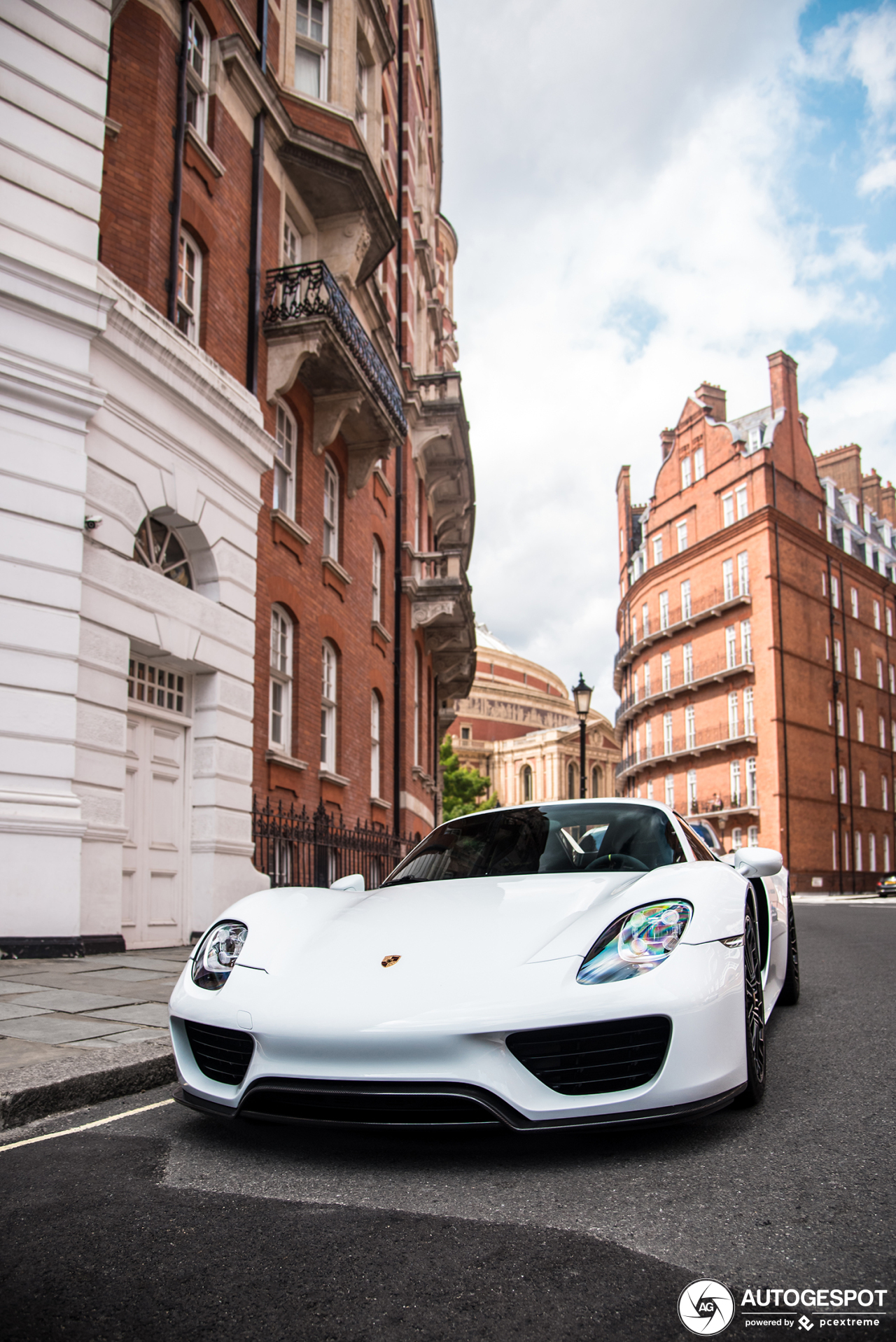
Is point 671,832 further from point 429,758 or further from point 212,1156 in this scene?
point 429,758

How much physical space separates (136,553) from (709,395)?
143ft

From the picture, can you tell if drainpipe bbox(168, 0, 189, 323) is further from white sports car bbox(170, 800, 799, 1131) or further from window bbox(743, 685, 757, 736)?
window bbox(743, 685, 757, 736)

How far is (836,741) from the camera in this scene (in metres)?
47.0

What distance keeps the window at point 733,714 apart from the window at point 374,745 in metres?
28.0

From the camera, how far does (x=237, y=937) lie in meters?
3.65

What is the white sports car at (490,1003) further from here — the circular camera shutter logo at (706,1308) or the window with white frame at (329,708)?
the window with white frame at (329,708)

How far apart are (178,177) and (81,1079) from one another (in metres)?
10.2

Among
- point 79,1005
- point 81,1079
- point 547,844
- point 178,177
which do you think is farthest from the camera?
point 178,177

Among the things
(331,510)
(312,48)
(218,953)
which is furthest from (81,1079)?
(312,48)

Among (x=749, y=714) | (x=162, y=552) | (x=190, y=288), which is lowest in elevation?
(x=162, y=552)

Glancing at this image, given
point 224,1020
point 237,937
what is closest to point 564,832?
point 237,937

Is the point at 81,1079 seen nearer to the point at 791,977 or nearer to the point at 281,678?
the point at 791,977

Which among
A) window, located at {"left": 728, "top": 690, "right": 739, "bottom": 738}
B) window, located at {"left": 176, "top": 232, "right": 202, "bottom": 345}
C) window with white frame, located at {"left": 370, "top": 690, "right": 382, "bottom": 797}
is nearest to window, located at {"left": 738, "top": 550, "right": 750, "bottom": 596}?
window, located at {"left": 728, "top": 690, "right": 739, "bottom": 738}

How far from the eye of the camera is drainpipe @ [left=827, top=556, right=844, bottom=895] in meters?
45.4
